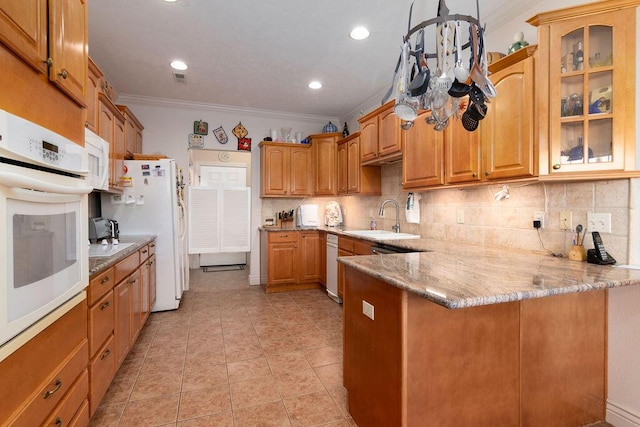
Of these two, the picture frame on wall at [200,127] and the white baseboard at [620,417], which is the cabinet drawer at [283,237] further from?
the white baseboard at [620,417]

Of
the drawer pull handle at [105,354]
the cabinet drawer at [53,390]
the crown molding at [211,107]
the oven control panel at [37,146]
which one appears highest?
the crown molding at [211,107]

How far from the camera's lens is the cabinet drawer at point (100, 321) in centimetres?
162

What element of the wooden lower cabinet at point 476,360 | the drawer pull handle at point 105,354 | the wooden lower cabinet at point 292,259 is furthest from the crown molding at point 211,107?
the wooden lower cabinet at point 476,360

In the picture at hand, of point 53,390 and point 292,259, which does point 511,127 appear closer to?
point 53,390

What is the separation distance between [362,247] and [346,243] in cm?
41

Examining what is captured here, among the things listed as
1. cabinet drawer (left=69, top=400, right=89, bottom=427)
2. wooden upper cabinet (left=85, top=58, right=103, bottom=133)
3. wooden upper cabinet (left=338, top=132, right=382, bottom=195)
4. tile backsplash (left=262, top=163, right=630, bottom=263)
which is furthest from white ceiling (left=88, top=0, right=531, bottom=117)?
cabinet drawer (left=69, top=400, right=89, bottom=427)

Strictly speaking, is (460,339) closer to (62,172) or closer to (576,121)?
(576,121)

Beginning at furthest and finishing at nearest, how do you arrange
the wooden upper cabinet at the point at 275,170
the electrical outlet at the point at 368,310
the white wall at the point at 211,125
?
the wooden upper cabinet at the point at 275,170 < the white wall at the point at 211,125 < the electrical outlet at the point at 368,310

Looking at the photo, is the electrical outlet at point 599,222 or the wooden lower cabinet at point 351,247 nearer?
the electrical outlet at point 599,222

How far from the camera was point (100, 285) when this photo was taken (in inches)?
68.9

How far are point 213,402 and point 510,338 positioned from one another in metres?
1.73

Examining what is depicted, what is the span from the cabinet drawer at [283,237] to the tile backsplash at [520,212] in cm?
156

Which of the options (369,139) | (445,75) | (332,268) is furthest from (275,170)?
(445,75)

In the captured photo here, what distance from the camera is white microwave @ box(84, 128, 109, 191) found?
2.27 m
